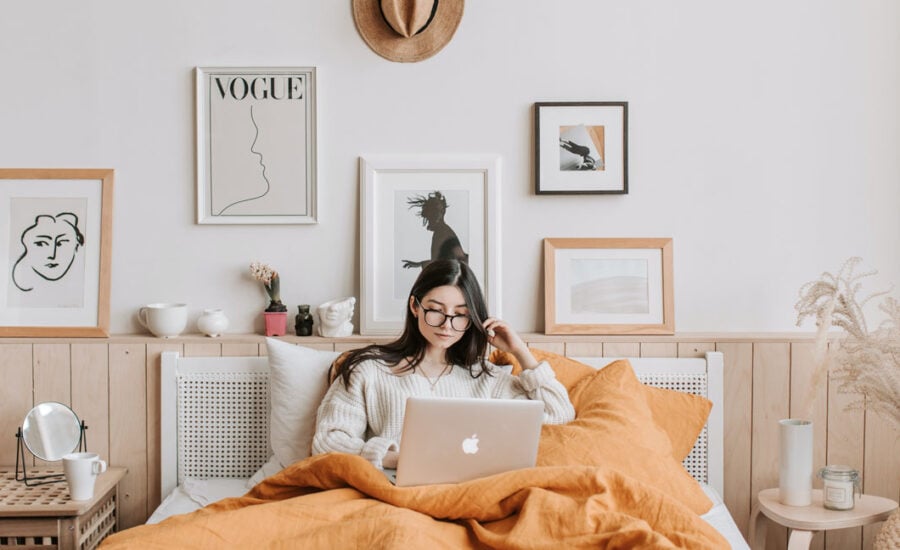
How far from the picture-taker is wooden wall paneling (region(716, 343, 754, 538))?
104 inches

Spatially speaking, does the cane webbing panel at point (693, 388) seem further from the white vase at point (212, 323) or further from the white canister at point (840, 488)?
the white vase at point (212, 323)

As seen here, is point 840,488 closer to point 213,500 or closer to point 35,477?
point 213,500

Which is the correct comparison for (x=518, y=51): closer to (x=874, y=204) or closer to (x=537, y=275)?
(x=537, y=275)

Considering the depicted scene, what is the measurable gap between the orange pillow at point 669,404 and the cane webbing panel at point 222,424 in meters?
0.74

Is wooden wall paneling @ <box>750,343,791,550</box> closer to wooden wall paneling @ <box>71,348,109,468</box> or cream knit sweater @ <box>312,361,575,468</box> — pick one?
cream knit sweater @ <box>312,361,575,468</box>

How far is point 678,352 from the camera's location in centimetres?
266

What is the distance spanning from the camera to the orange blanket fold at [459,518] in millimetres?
1758

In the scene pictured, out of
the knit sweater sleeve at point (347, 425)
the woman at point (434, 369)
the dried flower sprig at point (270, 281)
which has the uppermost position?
the dried flower sprig at point (270, 281)

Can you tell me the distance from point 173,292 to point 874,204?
7.45ft

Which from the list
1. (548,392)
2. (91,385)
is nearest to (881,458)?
(548,392)

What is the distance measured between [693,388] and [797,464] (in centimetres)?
37

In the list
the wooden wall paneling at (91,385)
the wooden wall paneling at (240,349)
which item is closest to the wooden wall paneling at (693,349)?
the wooden wall paneling at (240,349)

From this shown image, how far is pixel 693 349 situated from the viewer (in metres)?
2.66

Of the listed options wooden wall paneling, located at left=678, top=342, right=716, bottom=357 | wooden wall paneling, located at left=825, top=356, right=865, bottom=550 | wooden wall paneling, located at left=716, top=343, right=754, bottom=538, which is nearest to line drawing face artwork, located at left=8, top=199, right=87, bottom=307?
wooden wall paneling, located at left=678, top=342, right=716, bottom=357
